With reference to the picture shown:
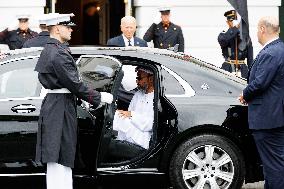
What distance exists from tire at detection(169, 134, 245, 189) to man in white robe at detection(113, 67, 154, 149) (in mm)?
458

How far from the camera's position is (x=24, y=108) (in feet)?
25.0

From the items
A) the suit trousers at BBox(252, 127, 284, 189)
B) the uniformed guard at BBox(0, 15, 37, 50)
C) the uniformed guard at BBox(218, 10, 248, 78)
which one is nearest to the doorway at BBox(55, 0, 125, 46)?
the uniformed guard at BBox(0, 15, 37, 50)

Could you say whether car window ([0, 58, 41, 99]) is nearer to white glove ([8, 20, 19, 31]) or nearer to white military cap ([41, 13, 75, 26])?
white military cap ([41, 13, 75, 26])

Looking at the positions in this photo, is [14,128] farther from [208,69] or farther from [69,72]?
[208,69]

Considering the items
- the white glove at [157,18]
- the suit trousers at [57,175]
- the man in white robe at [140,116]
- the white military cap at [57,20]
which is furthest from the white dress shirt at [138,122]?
the white glove at [157,18]

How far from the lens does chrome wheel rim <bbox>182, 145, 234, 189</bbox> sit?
25.5 feet

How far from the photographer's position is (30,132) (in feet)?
24.8

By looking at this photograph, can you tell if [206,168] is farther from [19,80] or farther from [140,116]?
[19,80]

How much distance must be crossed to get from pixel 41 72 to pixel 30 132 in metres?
0.88

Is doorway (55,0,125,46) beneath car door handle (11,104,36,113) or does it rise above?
above

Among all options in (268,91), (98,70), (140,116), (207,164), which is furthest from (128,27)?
(268,91)

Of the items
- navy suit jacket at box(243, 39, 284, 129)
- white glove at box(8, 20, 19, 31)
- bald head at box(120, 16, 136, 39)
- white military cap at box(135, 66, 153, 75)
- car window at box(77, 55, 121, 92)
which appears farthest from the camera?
white glove at box(8, 20, 19, 31)

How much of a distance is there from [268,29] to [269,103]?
70 cm

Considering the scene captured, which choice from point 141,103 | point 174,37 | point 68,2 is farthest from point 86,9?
point 141,103
